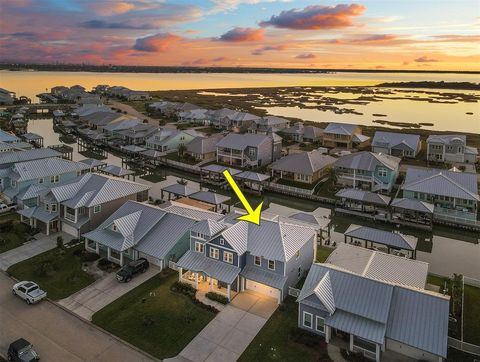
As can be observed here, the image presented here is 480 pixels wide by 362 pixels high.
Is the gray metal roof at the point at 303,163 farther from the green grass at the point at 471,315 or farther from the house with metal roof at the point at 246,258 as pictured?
the green grass at the point at 471,315

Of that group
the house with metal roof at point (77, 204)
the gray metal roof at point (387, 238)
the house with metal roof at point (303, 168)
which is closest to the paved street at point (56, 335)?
the house with metal roof at point (77, 204)

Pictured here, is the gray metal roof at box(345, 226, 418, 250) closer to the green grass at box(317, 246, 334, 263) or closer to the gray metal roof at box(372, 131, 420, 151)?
the green grass at box(317, 246, 334, 263)

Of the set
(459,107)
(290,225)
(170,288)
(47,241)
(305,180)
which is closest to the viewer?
(170,288)

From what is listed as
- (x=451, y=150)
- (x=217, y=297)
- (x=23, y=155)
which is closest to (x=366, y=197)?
(x=217, y=297)

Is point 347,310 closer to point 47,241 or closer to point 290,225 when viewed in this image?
point 290,225

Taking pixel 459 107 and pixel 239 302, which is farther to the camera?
pixel 459 107

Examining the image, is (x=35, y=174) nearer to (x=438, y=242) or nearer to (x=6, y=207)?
(x=6, y=207)

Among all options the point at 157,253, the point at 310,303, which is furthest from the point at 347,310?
the point at 157,253
